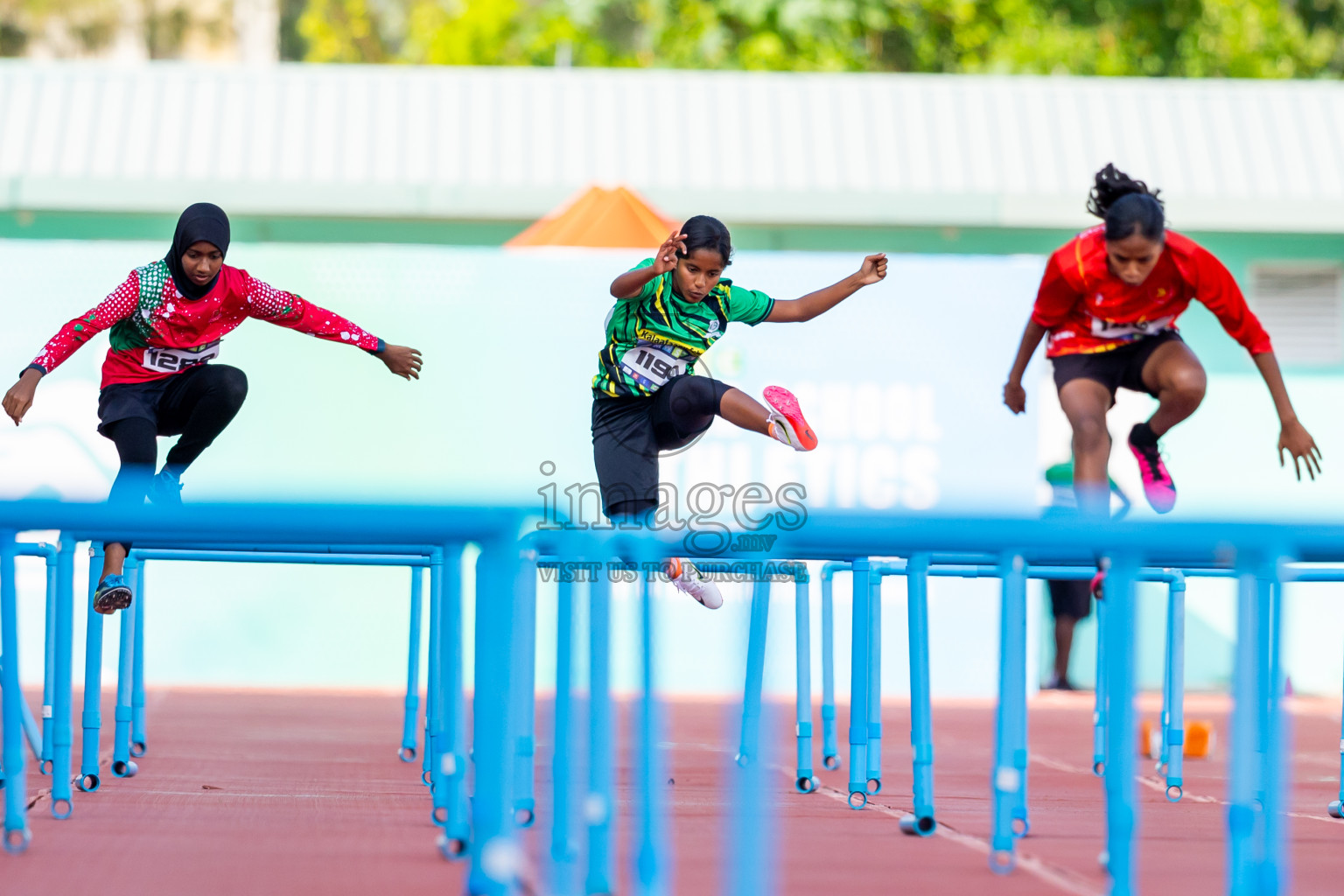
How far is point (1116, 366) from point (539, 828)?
8.23 feet

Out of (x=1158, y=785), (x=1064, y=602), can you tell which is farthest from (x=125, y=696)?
(x=1064, y=602)

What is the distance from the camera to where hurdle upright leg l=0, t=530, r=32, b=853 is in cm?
342

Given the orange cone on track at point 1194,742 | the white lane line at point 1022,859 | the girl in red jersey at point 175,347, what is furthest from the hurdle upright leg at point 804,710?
the orange cone on track at point 1194,742

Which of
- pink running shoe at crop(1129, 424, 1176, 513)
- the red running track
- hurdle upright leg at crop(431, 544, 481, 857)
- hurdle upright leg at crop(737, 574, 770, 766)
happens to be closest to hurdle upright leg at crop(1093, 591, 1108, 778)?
the red running track

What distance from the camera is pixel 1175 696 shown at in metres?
5.24

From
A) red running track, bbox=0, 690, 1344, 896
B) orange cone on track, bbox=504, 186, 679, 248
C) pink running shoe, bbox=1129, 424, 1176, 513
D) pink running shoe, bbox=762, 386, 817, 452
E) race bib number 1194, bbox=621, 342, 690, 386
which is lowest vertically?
red running track, bbox=0, 690, 1344, 896

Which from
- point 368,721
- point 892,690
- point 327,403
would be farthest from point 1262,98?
point 368,721

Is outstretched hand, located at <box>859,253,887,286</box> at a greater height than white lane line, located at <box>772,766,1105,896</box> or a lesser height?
greater

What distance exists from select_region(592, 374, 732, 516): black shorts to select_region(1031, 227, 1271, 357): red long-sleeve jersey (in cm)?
123

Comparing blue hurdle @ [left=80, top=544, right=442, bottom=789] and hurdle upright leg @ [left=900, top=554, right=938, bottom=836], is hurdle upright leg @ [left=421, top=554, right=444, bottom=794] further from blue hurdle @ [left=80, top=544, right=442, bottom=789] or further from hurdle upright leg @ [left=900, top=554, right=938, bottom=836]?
hurdle upright leg @ [left=900, top=554, right=938, bottom=836]

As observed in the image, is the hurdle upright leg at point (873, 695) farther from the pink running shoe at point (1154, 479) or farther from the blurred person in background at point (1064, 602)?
the blurred person in background at point (1064, 602)

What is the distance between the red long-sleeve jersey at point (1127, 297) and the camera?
4977mm

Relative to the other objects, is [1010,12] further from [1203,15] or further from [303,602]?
[303,602]

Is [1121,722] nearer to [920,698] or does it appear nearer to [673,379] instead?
[920,698]
